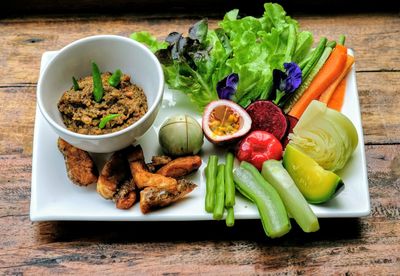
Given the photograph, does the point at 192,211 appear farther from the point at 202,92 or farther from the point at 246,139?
the point at 202,92

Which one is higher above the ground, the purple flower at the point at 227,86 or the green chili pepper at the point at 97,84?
the purple flower at the point at 227,86

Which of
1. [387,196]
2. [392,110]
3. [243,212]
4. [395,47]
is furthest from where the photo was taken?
[395,47]

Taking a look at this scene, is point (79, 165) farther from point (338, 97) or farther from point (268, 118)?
point (338, 97)

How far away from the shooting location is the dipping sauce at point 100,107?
2150 millimetres

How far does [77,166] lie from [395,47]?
1426 mm

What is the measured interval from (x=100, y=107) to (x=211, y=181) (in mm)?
451

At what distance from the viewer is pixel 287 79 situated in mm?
2314

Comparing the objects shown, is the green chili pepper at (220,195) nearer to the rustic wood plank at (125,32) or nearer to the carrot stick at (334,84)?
the carrot stick at (334,84)

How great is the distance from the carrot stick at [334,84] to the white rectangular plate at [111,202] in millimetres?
98

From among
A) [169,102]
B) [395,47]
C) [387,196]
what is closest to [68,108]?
[169,102]

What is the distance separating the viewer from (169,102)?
241cm

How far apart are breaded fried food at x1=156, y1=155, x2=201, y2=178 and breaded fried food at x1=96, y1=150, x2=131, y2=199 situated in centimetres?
11

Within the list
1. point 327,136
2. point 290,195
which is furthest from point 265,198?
point 327,136

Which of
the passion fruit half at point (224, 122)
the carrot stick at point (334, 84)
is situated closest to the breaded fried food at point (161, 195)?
the passion fruit half at point (224, 122)
